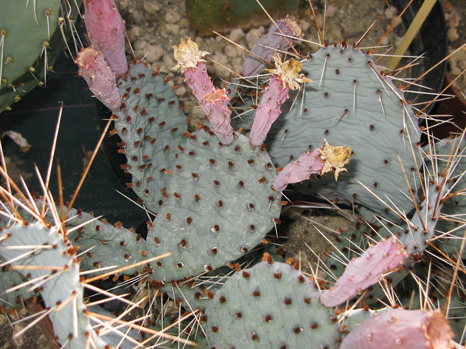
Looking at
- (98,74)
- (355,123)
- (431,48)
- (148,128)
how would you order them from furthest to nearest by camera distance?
1. (431,48)
2. (148,128)
3. (355,123)
4. (98,74)

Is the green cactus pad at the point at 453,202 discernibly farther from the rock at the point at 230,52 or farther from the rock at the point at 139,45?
the rock at the point at 139,45

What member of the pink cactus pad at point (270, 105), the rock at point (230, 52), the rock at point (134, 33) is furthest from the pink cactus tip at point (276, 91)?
the rock at point (134, 33)

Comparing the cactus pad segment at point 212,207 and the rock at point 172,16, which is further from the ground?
the rock at point 172,16

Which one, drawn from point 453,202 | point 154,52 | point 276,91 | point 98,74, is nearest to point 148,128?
point 98,74

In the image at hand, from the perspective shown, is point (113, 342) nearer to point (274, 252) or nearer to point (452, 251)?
point (274, 252)

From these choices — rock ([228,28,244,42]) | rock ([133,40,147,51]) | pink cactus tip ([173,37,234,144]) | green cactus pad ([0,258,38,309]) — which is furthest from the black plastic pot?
green cactus pad ([0,258,38,309])

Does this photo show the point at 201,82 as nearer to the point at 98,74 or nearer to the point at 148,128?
the point at 98,74

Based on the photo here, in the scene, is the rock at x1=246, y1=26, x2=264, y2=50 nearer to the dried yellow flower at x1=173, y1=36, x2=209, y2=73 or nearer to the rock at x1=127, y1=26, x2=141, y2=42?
the rock at x1=127, y1=26, x2=141, y2=42
